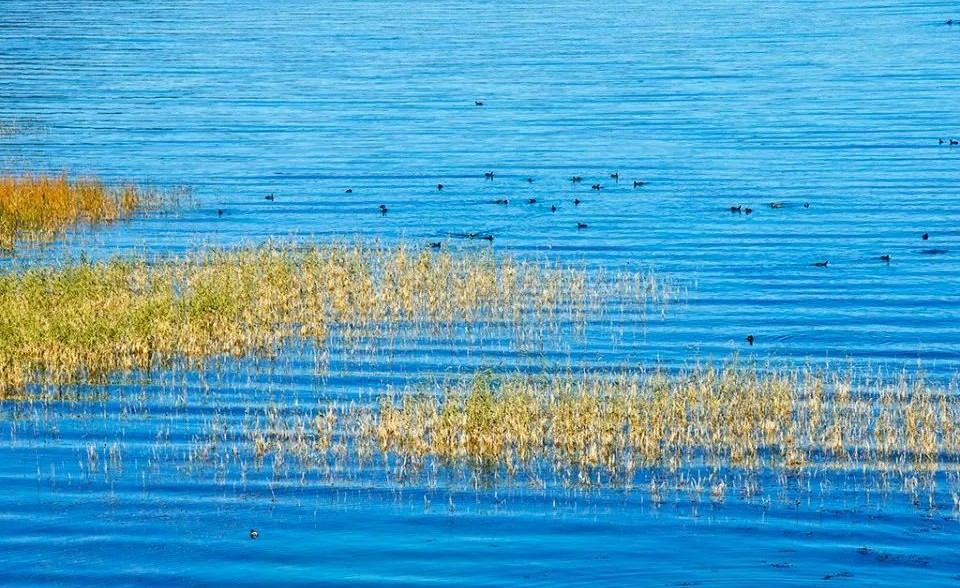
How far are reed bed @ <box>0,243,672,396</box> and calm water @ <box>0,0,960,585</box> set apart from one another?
5.43 feet

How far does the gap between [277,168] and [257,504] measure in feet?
104

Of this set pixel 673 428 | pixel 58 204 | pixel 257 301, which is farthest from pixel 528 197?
pixel 673 428

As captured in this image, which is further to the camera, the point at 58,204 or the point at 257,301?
the point at 58,204

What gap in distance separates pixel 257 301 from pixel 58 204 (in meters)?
12.3

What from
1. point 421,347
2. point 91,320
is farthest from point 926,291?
point 91,320

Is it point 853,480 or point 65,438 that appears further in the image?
point 65,438

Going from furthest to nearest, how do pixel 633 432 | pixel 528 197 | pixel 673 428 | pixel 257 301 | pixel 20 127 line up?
pixel 20 127
pixel 528 197
pixel 257 301
pixel 673 428
pixel 633 432

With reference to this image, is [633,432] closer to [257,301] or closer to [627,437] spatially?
[627,437]

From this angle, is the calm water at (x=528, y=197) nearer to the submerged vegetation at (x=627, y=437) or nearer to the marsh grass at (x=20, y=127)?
the submerged vegetation at (x=627, y=437)

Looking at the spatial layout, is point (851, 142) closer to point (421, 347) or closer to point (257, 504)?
point (421, 347)

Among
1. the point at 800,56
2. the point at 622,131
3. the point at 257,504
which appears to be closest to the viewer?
the point at 257,504

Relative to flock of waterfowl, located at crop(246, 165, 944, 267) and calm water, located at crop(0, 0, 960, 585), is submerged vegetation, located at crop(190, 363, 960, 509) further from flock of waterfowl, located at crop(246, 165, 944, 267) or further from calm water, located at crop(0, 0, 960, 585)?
flock of waterfowl, located at crop(246, 165, 944, 267)

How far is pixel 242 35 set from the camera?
9912 centimetres

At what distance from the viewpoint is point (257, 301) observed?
1240 inches
